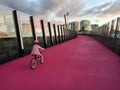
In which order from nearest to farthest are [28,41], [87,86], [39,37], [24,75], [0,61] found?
1. [87,86]
2. [24,75]
3. [0,61]
4. [28,41]
5. [39,37]

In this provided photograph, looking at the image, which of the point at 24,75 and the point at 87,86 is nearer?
the point at 87,86

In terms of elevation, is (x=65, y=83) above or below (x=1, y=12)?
below

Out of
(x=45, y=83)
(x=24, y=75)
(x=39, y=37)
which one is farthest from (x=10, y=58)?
(x=39, y=37)

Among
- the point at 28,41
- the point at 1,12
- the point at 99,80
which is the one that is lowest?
the point at 99,80

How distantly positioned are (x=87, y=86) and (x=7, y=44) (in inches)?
217

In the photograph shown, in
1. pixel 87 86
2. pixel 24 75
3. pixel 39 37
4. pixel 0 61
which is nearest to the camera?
pixel 87 86

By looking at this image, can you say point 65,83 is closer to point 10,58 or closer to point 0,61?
point 0,61

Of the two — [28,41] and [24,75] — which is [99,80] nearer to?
[24,75]

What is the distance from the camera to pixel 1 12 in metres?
7.46

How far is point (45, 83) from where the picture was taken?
4156mm

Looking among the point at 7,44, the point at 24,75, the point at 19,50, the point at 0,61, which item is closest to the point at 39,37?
the point at 19,50

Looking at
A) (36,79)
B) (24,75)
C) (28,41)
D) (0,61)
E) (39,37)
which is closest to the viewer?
(36,79)

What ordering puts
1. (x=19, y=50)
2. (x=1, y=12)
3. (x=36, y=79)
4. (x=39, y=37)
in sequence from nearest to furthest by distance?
(x=36, y=79), (x=1, y=12), (x=19, y=50), (x=39, y=37)

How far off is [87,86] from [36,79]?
1636 millimetres
